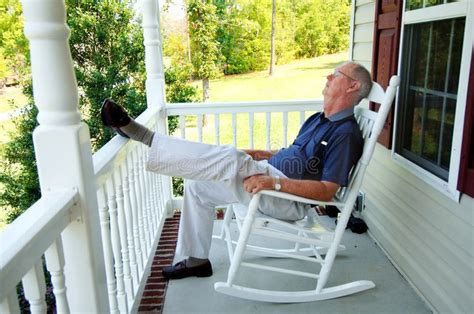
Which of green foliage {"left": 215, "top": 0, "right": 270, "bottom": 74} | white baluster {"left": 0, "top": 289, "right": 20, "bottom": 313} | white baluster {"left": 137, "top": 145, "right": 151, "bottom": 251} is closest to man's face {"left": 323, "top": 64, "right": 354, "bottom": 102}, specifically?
white baluster {"left": 137, "top": 145, "right": 151, "bottom": 251}

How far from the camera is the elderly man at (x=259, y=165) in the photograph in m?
2.00

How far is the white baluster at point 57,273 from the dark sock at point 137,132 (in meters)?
0.90

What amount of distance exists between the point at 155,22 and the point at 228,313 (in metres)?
2.27

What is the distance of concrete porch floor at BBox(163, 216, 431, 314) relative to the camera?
90.0 inches

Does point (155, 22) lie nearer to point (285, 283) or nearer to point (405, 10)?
point (405, 10)

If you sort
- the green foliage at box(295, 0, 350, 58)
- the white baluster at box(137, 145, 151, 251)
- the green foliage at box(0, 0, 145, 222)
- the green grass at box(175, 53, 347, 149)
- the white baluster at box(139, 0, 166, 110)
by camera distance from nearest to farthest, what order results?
the white baluster at box(137, 145, 151, 251)
the white baluster at box(139, 0, 166, 110)
the green foliage at box(0, 0, 145, 222)
the green grass at box(175, 53, 347, 149)
the green foliage at box(295, 0, 350, 58)

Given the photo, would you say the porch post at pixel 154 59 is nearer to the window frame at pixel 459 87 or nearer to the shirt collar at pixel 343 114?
the shirt collar at pixel 343 114

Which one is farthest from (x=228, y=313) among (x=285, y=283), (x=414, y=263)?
(x=414, y=263)

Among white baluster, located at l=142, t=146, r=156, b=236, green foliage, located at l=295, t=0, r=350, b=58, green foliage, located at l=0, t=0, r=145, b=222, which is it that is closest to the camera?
white baluster, located at l=142, t=146, r=156, b=236

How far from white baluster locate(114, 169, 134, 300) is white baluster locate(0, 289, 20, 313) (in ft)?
3.42

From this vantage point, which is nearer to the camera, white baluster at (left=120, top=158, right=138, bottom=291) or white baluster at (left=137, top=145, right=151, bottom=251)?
white baluster at (left=120, top=158, right=138, bottom=291)

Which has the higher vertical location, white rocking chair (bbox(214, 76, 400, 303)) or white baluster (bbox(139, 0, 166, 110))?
white baluster (bbox(139, 0, 166, 110))

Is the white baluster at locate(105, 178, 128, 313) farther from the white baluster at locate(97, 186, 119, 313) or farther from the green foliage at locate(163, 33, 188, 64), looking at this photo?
the green foliage at locate(163, 33, 188, 64)

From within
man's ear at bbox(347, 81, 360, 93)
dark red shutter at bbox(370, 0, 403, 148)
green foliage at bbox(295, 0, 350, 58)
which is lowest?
man's ear at bbox(347, 81, 360, 93)
